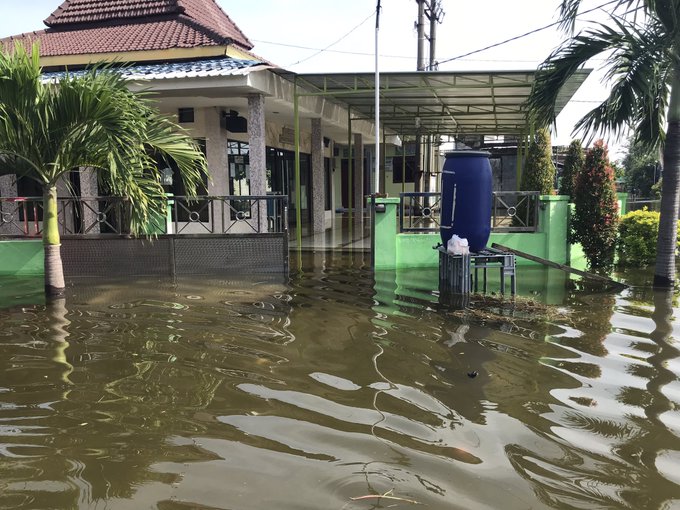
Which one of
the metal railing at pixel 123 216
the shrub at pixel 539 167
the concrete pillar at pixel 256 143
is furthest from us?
the shrub at pixel 539 167

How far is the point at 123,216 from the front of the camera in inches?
353

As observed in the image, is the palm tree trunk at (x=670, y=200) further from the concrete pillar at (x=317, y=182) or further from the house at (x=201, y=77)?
the concrete pillar at (x=317, y=182)

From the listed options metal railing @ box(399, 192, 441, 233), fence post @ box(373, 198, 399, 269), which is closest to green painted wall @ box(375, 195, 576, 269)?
fence post @ box(373, 198, 399, 269)

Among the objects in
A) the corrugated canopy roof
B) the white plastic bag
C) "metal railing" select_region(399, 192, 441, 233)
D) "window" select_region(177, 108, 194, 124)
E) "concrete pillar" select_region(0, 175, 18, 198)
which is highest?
the corrugated canopy roof

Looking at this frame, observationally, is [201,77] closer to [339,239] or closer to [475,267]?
[339,239]

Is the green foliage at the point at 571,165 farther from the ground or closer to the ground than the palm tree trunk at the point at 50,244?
farther from the ground

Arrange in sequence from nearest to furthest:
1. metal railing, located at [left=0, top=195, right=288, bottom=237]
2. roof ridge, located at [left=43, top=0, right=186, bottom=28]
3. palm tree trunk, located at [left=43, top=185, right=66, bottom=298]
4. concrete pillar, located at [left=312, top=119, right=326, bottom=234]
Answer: palm tree trunk, located at [left=43, top=185, right=66, bottom=298] → metal railing, located at [left=0, top=195, right=288, bottom=237] → roof ridge, located at [left=43, top=0, right=186, bottom=28] → concrete pillar, located at [left=312, top=119, right=326, bottom=234]

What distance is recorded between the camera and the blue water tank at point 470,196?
7.37 metres

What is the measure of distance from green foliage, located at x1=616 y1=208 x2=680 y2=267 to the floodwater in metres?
3.23

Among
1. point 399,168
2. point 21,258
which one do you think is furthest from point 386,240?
point 399,168

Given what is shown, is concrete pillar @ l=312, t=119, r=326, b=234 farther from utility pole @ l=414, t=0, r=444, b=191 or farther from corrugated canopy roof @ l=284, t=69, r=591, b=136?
utility pole @ l=414, t=0, r=444, b=191

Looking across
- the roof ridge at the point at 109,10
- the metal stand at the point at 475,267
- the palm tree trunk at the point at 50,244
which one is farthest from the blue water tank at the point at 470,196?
the roof ridge at the point at 109,10

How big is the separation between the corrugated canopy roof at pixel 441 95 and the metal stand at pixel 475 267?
3.03 metres

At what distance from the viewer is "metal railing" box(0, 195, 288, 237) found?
28.8ft
